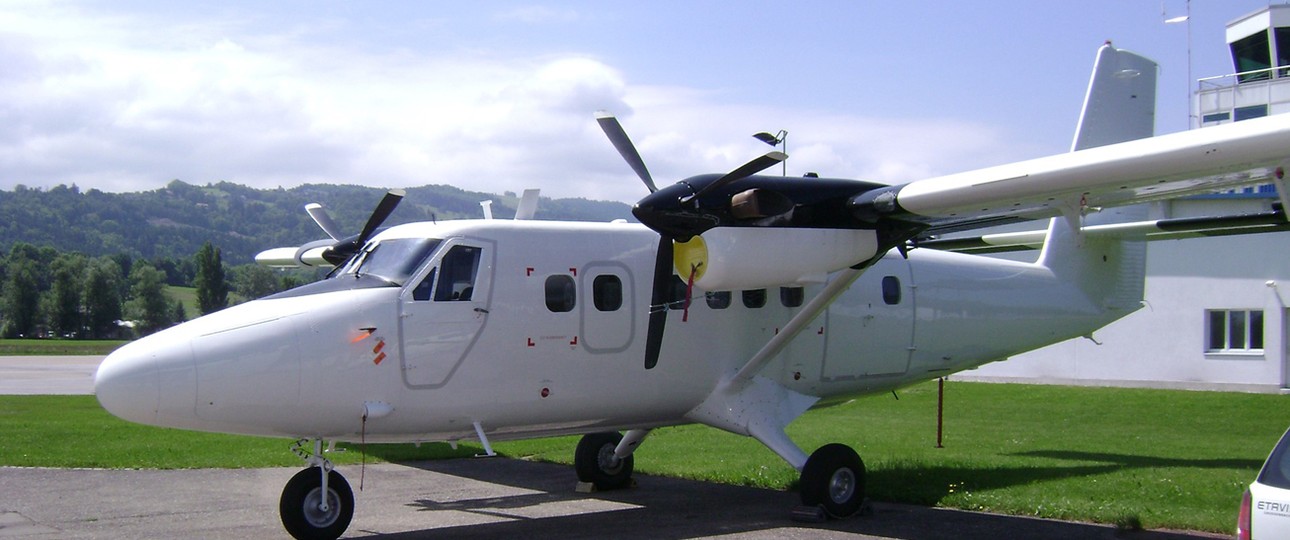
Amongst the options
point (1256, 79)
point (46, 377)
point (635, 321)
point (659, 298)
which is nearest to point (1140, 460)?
point (635, 321)

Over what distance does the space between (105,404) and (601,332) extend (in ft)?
14.3

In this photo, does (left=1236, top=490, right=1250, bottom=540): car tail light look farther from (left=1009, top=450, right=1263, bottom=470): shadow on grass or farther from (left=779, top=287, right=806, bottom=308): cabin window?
(left=1009, top=450, right=1263, bottom=470): shadow on grass

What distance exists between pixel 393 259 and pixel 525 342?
4.69 feet

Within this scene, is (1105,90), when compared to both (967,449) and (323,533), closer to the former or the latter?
(967,449)

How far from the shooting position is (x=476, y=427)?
10234 millimetres

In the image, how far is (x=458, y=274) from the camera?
10070mm

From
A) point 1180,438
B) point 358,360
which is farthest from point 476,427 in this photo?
point 1180,438

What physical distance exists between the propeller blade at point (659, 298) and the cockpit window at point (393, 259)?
2054 mm

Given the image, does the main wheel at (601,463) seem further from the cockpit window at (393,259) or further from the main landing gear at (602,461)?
the cockpit window at (393,259)

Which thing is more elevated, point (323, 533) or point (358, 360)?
point (358, 360)

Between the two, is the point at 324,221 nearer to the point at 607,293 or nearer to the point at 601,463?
the point at 601,463

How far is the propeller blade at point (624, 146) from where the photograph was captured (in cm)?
1105

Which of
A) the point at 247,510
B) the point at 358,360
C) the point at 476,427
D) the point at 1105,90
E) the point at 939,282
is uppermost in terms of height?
the point at 1105,90

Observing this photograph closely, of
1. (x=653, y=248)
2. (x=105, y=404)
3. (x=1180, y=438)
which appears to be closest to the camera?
(x=105, y=404)
